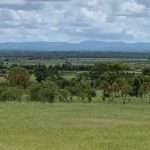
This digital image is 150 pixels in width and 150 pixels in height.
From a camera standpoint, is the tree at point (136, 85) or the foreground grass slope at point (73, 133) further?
the tree at point (136, 85)

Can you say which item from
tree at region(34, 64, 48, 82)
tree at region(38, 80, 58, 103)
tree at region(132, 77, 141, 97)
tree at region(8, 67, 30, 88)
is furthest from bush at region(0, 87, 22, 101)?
tree at region(34, 64, 48, 82)

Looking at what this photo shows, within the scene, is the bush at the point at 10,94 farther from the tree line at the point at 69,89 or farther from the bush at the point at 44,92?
the bush at the point at 44,92

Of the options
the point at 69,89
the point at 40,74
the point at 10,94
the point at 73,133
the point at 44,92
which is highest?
the point at 73,133

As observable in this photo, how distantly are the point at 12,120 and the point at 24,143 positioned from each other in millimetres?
15815

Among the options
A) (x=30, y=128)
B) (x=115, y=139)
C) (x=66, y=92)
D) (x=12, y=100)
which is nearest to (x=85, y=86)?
(x=66, y=92)

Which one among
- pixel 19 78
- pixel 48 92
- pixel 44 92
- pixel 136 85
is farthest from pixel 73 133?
pixel 19 78

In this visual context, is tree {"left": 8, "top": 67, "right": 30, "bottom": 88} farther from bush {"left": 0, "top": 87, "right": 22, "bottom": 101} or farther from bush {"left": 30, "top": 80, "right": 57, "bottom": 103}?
bush {"left": 0, "top": 87, "right": 22, "bottom": 101}

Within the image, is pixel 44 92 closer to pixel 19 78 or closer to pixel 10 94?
pixel 10 94

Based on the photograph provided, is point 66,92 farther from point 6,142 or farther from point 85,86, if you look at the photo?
point 6,142

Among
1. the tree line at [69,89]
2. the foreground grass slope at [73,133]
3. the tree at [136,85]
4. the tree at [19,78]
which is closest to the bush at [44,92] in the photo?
the tree line at [69,89]

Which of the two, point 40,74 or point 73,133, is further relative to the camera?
point 40,74

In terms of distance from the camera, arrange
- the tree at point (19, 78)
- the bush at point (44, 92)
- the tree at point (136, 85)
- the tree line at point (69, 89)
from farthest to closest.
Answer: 1. the tree at point (19, 78)
2. the tree at point (136, 85)
3. the tree line at point (69, 89)
4. the bush at point (44, 92)

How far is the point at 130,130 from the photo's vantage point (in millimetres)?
41812

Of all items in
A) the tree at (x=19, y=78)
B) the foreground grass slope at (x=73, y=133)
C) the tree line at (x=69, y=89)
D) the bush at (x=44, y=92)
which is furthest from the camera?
the tree at (x=19, y=78)
